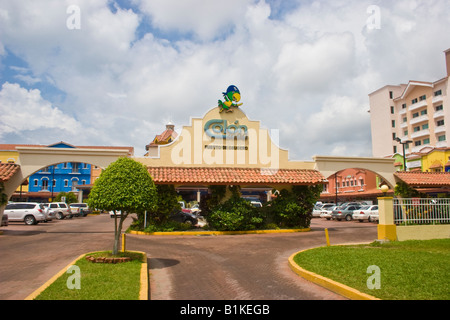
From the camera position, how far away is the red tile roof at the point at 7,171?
1878 cm

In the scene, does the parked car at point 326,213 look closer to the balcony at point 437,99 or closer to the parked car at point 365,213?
the parked car at point 365,213

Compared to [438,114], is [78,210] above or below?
below

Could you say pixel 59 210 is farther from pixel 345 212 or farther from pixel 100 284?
pixel 100 284

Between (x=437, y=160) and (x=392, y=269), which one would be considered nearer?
(x=392, y=269)

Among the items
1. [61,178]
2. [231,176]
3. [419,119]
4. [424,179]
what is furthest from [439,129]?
[61,178]

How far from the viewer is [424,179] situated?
78.4ft

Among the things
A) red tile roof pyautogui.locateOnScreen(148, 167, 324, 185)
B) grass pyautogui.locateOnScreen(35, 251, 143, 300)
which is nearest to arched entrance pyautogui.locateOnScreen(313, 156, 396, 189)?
red tile roof pyautogui.locateOnScreen(148, 167, 324, 185)

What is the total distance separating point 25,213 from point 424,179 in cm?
2881

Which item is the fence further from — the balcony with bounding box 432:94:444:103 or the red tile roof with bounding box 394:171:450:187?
the balcony with bounding box 432:94:444:103

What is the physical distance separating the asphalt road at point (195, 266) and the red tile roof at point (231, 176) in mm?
3701

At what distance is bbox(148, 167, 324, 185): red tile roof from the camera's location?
20203 mm

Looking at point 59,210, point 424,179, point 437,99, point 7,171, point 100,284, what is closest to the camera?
point 100,284

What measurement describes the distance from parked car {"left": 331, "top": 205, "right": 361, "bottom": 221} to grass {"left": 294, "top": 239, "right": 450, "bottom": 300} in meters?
19.0
